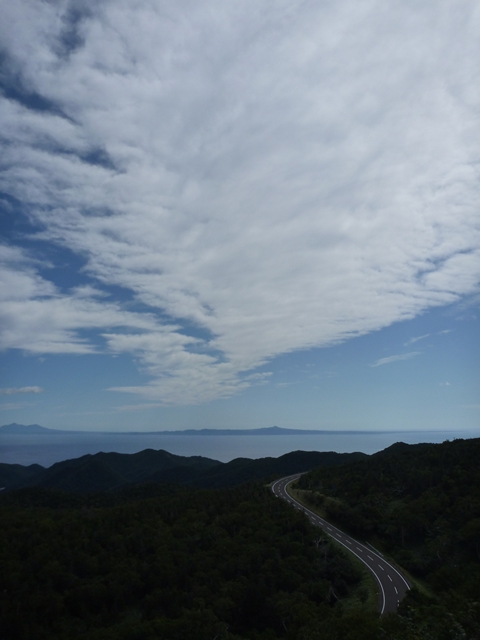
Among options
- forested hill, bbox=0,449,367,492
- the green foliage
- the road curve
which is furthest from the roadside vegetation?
forested hill, bbox=0,449,367,492

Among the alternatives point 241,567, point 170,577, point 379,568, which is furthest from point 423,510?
point 170,577

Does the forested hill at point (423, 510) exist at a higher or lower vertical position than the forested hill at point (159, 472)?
higher

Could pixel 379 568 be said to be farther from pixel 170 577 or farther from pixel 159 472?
pixel 159 472

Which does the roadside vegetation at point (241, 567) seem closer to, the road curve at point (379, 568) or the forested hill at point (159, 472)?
the road curve at point (379, 568)

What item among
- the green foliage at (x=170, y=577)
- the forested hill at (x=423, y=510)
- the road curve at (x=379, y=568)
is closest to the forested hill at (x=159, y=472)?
the forested hill at (x=423, y=510)

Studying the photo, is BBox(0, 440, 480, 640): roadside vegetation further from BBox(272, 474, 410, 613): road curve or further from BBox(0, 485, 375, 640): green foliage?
BBox(272, 474, 410, 613): road curve

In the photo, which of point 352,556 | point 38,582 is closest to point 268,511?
point 352,556
